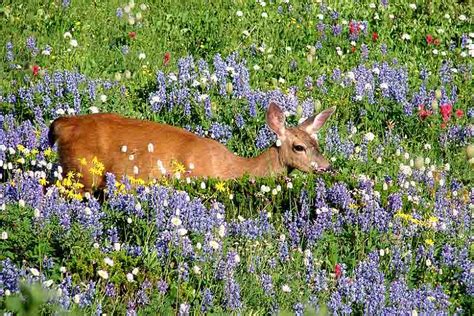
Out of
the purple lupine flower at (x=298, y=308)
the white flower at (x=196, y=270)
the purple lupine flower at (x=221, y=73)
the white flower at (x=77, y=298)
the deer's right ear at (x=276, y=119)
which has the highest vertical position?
the white flower at (x=77, y=298)

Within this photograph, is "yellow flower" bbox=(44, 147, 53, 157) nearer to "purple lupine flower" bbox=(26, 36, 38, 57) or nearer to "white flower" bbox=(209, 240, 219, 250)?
"white flower" bbox=(209, 240, 219, 250)

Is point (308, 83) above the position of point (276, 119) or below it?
below

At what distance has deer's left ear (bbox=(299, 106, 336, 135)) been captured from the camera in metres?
9.59

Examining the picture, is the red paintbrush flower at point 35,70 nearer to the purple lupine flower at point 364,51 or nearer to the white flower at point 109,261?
the purple lupine flower at point 364,51

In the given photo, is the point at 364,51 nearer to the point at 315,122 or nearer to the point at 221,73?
the point at 221,73

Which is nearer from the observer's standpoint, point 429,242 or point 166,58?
point 429,242

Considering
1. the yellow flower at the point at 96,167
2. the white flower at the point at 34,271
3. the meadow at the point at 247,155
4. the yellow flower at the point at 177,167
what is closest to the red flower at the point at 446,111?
the meadow at the point at 247,155

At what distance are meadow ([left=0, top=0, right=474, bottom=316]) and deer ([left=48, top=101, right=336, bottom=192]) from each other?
24 cm

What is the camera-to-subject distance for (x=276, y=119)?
940 centimetres

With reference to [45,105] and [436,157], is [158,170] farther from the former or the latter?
[436,157]

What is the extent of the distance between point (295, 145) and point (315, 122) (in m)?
0.44

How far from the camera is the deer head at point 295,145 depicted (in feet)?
30.0

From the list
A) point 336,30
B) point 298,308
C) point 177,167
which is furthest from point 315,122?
point 298,308

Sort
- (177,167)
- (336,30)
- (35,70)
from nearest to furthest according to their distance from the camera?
(177,167), (35,70), (336,30)
